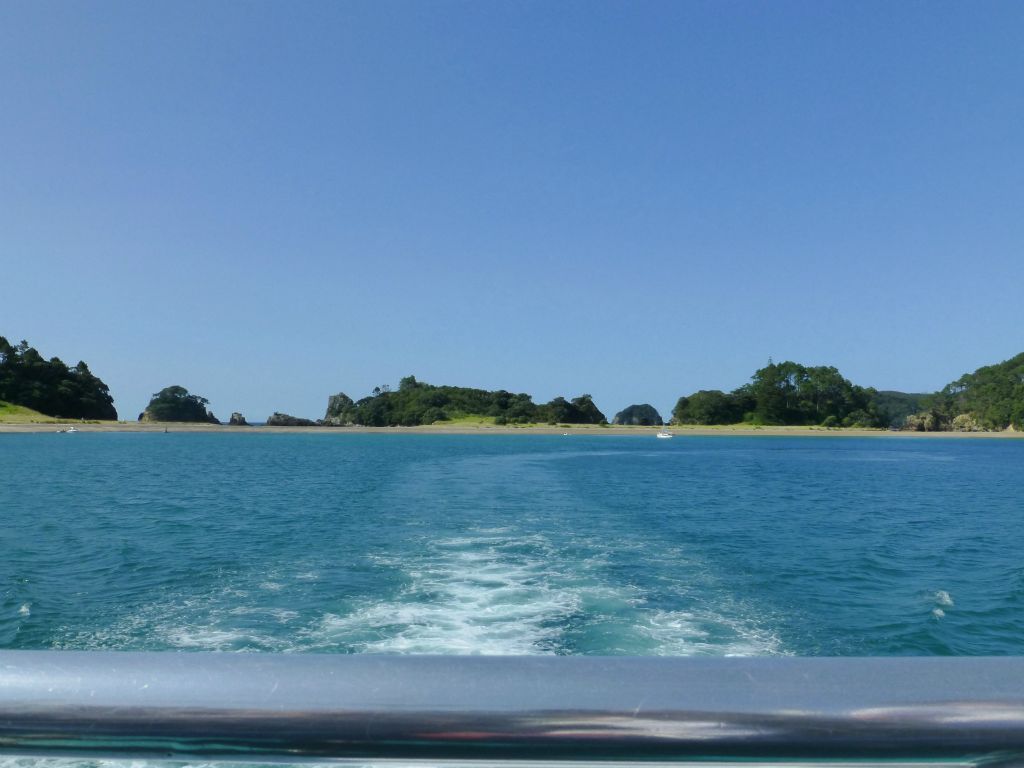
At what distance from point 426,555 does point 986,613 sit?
34.0ft

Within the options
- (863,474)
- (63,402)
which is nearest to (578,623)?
(863,474)

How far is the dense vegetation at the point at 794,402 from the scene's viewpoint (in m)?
150

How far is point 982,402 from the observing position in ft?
485

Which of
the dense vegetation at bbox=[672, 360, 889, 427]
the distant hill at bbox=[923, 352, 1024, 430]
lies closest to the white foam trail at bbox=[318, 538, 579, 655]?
the dense vegetation at bbox=[672, 360, 889, 427]

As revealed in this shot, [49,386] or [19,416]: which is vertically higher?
[49,386]

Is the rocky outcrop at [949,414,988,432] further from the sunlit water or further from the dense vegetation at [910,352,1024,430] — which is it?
the sunlit water

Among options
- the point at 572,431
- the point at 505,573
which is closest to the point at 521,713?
the point at 505,573

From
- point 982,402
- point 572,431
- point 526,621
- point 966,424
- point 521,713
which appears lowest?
point 526,621

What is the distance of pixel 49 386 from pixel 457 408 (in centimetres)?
7665

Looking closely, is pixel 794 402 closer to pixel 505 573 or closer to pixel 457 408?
pixel 457 408

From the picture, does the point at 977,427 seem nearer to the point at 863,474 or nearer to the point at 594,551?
the point at 863,474

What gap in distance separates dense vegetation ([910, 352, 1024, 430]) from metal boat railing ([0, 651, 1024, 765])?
16767 cm

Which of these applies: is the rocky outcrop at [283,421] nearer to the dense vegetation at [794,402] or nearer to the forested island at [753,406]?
the forested island at [753,406]

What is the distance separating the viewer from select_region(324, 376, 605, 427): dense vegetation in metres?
150
